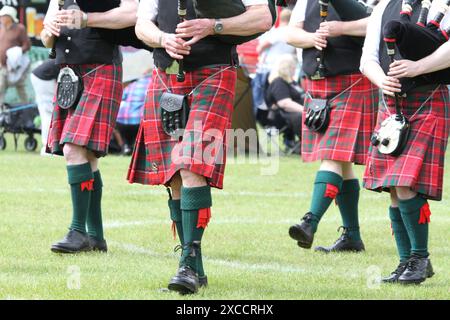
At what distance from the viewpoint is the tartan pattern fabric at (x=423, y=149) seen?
18.4ft

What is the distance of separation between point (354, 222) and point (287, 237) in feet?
1.78

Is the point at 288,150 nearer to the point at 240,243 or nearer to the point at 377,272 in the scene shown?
the point at 240,243

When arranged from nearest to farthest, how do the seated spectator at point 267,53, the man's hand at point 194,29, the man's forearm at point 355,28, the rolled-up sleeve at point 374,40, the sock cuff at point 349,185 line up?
the man's hand at point 194,29
the rolled-up sleeve at point 374,40
the man's forearm at point 355,28
the sock cuff at point 349,185
the seated spectator at point 267,53

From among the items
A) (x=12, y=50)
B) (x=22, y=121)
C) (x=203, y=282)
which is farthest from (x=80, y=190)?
(x=12, y=50)

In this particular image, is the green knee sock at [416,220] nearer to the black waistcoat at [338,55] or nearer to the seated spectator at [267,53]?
the black waistcoat at [338,55]

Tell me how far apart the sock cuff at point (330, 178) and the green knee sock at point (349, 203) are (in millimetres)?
227

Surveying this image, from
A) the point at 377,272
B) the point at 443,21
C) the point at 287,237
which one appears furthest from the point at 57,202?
the point at 443,21

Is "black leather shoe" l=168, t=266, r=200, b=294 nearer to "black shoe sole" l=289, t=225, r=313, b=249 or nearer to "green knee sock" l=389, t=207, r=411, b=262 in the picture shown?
"green knee sock" l=389, t=207, r=411, b=262

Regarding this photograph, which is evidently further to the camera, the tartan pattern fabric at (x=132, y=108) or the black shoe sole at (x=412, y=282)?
the tartan pattern fabric at (x=132, y=108)

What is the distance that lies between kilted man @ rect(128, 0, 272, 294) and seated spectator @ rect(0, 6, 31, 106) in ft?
35.8

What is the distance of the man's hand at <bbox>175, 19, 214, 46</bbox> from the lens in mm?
5316

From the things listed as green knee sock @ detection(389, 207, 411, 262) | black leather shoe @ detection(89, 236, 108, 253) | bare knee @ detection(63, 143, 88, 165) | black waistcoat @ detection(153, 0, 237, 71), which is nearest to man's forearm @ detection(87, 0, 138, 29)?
bare knee @ detection(63, 143, 88, 165)

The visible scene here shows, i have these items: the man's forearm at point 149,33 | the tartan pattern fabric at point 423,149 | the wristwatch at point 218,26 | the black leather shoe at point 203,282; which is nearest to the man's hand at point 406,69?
the tartan pattern fabric at point 423,149

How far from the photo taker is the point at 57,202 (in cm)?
905
